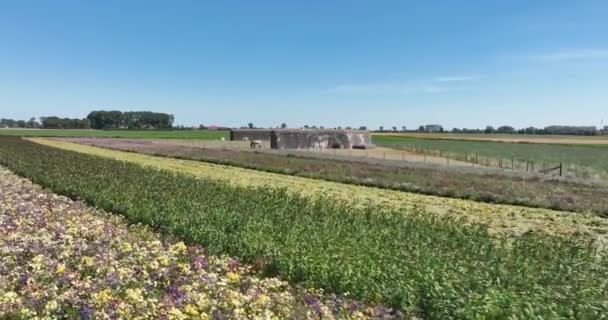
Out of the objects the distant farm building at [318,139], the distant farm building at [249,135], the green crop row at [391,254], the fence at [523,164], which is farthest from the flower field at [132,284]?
the distant farm building at [249,135]

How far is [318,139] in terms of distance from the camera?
73125mm

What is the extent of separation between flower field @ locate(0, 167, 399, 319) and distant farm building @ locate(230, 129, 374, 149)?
2350 inches

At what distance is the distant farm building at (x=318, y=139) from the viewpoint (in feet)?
225

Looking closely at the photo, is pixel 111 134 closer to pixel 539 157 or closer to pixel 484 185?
pixel 539 157

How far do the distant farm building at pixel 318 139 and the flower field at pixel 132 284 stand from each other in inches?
2350

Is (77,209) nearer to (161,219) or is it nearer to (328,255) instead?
(161,219)

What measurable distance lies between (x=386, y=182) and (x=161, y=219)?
15.4 m

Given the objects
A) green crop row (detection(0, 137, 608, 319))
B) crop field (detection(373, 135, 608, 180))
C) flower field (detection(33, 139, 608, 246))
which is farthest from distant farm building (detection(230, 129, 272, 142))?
green crop row (detection(0, 137, 608, 319))

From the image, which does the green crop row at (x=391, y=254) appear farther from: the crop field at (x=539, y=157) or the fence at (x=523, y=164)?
the crop field at (x=539, y=157)

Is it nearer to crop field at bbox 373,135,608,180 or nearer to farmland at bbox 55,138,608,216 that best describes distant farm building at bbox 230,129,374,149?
crop field at bbox 373,135,608,180

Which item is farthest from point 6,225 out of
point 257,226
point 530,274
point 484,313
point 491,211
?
point 491,211

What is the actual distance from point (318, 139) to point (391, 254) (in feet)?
215

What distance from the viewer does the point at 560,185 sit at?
23141 millimetres

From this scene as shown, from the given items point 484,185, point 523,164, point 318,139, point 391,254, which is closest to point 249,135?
point 318,139
